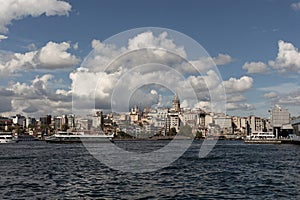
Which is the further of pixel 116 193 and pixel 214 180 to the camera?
pixel 214 180

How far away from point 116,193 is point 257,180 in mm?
17804

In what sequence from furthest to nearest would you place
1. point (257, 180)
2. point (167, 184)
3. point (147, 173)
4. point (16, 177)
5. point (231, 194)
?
point (147, 173)
point (16, 177)
point (257, 180)
point (167, 184)
point (231, 194)

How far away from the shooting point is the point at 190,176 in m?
49.1

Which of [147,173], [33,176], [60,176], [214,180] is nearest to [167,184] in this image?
[214,180]

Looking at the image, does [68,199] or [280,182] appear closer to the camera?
[68,199]

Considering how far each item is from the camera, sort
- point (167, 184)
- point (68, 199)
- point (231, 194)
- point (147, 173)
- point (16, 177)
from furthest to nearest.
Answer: point (147, 173), point (16, 177), point (167, 184), point (231, 194), point (68, 199)

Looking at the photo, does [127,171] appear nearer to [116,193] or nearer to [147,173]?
[147,173]

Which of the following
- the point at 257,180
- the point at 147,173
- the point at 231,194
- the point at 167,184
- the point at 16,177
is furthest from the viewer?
the point at 147,173

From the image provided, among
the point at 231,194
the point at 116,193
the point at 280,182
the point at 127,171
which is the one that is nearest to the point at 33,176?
the point at 127,171

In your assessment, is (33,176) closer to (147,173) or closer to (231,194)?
(147,173)

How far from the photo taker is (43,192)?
121 ft

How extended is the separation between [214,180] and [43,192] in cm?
1941

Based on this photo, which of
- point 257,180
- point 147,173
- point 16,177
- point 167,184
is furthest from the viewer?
point 147,173

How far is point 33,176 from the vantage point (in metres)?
49.4
